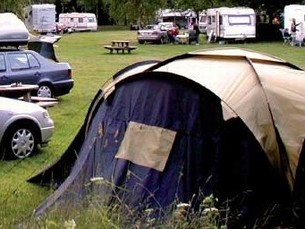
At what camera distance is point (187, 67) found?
25.0 feet

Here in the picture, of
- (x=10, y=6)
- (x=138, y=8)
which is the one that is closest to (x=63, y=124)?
(x=10, y=6)

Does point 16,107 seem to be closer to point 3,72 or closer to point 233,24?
point 3,72

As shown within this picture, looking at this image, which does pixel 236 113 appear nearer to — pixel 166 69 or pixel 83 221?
pixel 166 69

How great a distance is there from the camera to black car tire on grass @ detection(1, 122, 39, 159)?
1088cm

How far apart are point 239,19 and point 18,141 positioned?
34.8 m

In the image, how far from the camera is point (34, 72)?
16984 millimetres

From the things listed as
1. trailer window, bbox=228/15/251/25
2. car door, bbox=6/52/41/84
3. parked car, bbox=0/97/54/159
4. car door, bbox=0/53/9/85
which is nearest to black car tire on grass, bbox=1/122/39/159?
parked car, bbox=0/97/54/159

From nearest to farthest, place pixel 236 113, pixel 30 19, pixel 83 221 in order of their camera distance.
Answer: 1. pixel 83 221
2. pixel 236 113
3. pixel 30 19

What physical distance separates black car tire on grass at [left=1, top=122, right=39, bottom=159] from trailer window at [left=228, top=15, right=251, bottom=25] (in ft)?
111

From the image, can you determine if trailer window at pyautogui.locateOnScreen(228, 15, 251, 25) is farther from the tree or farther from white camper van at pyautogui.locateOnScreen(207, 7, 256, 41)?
the tree

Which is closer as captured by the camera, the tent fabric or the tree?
the tent fabric

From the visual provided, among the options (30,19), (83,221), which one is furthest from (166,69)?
(30,19)

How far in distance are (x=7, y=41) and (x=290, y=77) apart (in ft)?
35.6

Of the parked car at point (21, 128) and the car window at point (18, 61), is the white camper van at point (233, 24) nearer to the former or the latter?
the car window at point (18, 61)
